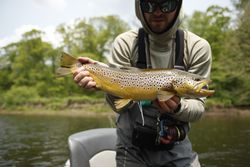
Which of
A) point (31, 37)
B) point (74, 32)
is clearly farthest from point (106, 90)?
point (31, 37)

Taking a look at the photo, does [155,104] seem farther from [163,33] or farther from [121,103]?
[163,33]

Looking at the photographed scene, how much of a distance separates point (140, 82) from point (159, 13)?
0.69 metres

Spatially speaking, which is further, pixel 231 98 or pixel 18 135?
pixel 231 98

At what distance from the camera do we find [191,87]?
336 cm

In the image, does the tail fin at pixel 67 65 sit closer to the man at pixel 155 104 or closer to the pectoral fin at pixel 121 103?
the man at pixel 155 104

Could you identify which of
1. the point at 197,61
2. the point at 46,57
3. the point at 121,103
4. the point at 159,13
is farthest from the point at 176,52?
the point at 46,57

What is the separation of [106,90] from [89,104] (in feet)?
155

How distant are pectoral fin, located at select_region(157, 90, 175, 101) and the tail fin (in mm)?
890

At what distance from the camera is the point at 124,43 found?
147 inches

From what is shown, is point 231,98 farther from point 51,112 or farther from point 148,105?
point 148,105

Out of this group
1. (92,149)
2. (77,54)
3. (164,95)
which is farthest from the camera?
(77,54)

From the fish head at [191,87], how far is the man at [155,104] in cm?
15

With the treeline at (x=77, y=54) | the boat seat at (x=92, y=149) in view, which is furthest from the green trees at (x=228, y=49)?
the boat seat at (x=92, y=149)

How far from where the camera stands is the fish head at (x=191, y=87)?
3359mm
